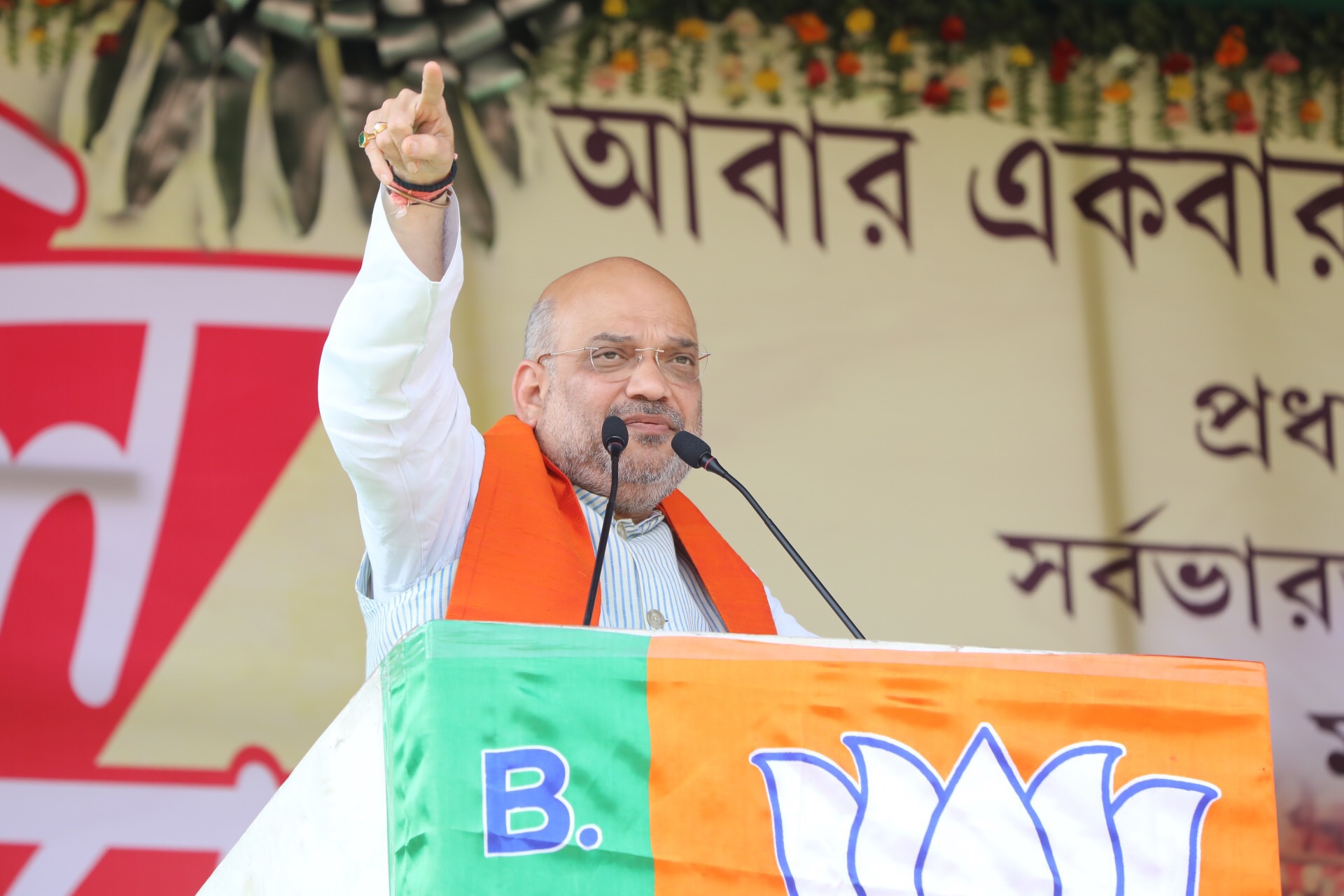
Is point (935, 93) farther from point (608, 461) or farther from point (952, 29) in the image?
point (608, 461)

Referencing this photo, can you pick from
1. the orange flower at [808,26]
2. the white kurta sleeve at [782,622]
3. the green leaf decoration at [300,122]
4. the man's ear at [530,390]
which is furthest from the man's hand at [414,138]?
the orange flower at [808,26]

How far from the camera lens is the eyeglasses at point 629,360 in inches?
82.3

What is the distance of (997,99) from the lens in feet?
12.6

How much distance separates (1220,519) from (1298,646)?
39cm

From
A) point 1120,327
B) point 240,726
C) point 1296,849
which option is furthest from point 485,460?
point 1296,849

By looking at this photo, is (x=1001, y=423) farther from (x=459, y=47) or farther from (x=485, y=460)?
(x=485, y=460)

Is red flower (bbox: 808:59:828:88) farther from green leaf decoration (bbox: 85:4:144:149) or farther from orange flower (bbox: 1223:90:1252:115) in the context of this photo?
green leaf decoration (bbox: 85:4:144:149)

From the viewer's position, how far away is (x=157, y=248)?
3.29m

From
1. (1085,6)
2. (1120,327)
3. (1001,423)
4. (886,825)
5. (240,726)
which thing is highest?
(1085,6)

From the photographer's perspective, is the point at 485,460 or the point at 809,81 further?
the point at 809,81

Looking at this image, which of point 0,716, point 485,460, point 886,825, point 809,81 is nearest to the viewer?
point 886,825

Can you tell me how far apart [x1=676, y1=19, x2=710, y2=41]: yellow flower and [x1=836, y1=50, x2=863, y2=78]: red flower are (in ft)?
1.23

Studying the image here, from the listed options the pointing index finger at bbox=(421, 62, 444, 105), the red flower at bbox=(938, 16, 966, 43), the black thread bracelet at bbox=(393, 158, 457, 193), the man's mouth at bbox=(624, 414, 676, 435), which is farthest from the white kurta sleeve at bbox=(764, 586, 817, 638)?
the red flower at bbox=(938, 16, 966, 43)

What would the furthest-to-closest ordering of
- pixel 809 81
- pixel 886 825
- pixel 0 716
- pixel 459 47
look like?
pixel 809 81 → pixel 459 47 → pixel 0 716 → pixel 886 825
